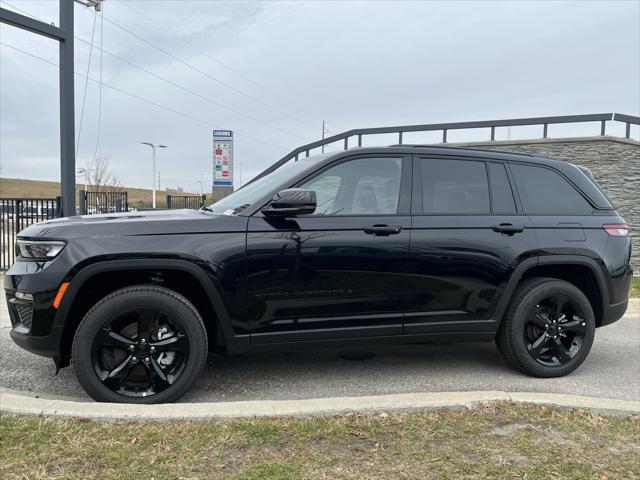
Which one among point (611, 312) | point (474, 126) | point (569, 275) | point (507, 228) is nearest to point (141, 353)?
point (507, 228)

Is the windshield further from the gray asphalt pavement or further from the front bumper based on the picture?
the gray asphalt pavement

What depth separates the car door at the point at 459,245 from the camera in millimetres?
3793

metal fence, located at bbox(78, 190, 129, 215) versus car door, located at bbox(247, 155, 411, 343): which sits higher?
metal fence, located at bbox(78, 190, 129, 215)

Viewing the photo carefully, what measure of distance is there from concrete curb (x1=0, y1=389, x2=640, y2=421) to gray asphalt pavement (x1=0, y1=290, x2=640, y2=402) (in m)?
0.51

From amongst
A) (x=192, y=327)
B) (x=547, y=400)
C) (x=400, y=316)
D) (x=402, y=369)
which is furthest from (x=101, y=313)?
(x=547, y=400)

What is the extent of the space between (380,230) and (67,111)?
6.78 meters

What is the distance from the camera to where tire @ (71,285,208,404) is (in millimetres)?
3207

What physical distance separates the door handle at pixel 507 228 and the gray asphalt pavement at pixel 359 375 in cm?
124

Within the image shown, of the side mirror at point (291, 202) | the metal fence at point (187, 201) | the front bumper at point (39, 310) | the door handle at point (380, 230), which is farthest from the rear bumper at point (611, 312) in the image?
the metal fence at point (187, 201)

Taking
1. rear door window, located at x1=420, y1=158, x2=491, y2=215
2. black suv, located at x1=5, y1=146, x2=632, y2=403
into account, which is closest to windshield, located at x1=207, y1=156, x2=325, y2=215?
black suv, located at x1=5, y1=146, x2=632, y2=403

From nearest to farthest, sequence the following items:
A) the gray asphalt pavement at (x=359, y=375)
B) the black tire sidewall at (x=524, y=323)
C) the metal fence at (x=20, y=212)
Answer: the gray asphalt pavement at (x=359, y=375)
the black tire sidewall at (x=524, y=323)
the metal fence at (x=20, y=212)

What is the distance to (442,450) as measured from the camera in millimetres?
2660

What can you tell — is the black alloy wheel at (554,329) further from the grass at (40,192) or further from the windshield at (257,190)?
the grass at (40,192)

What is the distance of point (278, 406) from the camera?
10.1 ft
